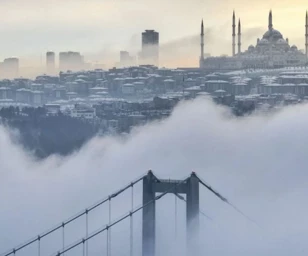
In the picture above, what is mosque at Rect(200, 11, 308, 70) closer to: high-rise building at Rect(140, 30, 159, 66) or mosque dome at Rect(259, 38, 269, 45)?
mosque dome at Rect(259, 38, 269, 45)

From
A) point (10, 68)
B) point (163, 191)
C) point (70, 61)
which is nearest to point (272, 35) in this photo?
point (70, 61)

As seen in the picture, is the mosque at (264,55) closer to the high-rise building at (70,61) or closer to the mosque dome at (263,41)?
the mosque dome at (263,41)

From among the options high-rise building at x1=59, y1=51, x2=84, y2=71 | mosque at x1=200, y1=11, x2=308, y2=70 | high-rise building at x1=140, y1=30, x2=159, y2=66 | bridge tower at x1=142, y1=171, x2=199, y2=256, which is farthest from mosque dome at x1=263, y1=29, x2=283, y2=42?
bridge tower at x1=142, y1=171, x2=199, y2=256

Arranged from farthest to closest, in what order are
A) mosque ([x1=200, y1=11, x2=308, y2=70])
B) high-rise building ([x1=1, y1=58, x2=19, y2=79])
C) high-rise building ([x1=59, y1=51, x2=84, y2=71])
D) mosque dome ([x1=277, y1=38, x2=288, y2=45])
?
mosque dome ([x1=277, y1=38, x2=288, y2=45]) → high-rise building ([x1=59, y1=51, x2=84, y2=71]) → mosque ([x1=200, y1=11, x2=308, y2=70]) → high-rise building ([x1=1, y1=58, x2=19, y2=79])

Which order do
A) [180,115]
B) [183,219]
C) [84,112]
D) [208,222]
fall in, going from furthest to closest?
[84,112], [180,115], [183,219], [208,222]

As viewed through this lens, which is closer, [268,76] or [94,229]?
[94,229]

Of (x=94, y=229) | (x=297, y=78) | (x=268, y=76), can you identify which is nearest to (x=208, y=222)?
(x=94, y=229)

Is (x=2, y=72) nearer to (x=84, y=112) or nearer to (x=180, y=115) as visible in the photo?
(x=84, y=112)
